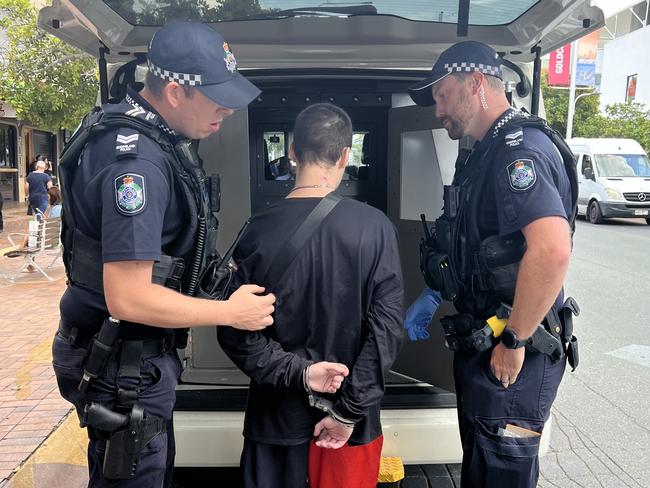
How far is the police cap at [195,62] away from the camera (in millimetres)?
1782

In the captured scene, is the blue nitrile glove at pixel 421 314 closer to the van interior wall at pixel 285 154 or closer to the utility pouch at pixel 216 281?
the van interior wall at pixel 285 154

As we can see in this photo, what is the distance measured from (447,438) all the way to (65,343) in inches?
67.1

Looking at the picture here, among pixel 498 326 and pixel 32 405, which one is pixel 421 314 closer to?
pixel 498 326

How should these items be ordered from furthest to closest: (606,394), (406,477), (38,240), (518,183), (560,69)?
(560,69) < (38,240) < (606,394) < (406,477) < (518,183)

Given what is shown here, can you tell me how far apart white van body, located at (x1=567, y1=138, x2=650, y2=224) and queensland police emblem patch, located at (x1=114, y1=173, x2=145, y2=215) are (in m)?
15.0

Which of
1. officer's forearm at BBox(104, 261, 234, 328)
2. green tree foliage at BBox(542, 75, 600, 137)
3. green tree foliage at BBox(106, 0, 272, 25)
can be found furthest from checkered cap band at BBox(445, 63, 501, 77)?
green tree foliage at BBox(542, 75, 600, 137)

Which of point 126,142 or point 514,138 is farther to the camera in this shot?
point 514,138

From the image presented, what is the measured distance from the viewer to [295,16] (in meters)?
2.46

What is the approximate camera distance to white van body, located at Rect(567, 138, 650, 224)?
593 inches

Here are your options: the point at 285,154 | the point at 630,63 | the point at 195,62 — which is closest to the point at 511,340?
the point at 195,62

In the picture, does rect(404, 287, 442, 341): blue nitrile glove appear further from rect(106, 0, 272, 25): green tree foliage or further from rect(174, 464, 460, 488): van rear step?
rect(106, 0, 272, 25): green tree foliage

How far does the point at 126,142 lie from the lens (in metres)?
1.70

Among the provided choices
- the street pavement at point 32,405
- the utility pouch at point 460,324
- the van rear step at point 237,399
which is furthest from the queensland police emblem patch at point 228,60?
the street pavement at point 32,405

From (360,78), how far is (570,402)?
297cm
